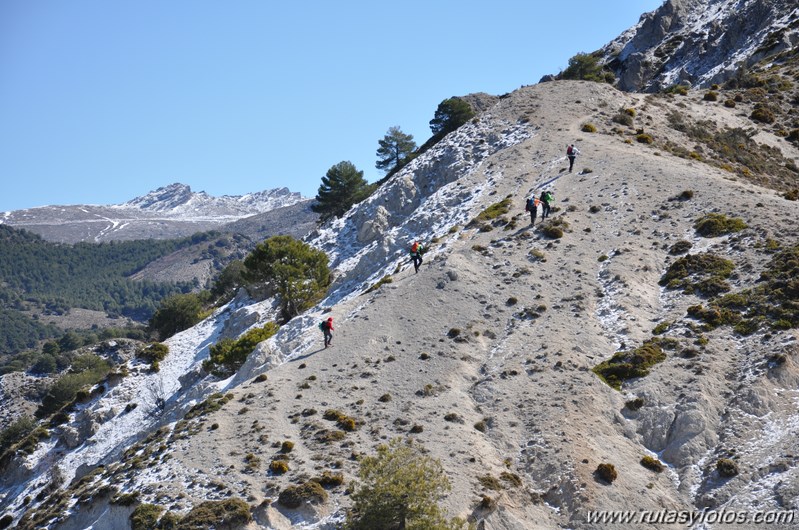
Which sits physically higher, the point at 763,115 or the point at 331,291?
the point at 763,115

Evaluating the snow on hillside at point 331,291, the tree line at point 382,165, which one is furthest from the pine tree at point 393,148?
the snow on hillside at point 331,291

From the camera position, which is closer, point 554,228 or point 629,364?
point 629,364

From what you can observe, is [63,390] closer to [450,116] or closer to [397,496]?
[450,116]

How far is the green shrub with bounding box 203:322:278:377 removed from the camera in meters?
63.8

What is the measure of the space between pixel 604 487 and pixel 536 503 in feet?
10.4

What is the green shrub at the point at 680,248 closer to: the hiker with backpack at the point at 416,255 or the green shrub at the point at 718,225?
the green shrub at the point at 718,225

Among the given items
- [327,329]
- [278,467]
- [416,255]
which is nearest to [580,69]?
[416,255]

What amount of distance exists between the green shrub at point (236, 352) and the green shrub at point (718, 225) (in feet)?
118

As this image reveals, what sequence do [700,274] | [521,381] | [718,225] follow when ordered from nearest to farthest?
[521,381]
[700,274]
[718,225]

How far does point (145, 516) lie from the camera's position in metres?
33.9

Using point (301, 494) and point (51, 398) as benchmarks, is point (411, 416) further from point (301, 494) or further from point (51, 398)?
point (51, 398)

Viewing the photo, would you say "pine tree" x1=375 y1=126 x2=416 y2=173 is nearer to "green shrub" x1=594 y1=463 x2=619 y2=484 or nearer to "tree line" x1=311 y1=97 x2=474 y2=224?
"tree line" x1=311 y1=97 x2=474 y2=224

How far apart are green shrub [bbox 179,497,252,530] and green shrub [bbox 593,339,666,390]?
66.4 ft

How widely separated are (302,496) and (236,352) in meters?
32.5
